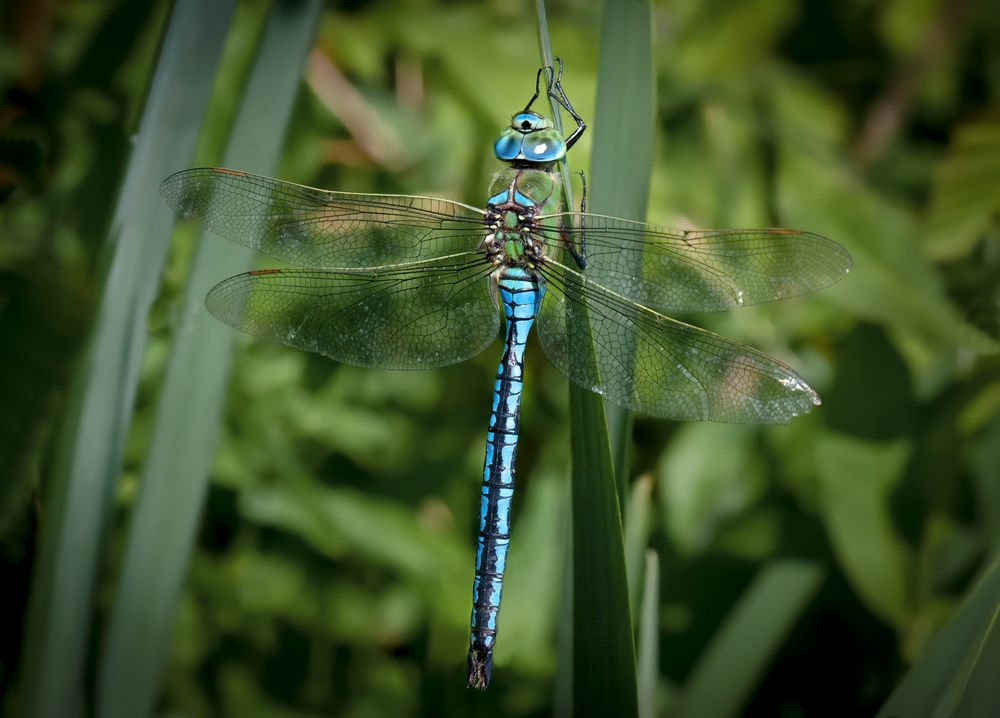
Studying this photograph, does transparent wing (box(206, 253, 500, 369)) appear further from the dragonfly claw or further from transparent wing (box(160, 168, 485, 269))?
the dragonfly claw

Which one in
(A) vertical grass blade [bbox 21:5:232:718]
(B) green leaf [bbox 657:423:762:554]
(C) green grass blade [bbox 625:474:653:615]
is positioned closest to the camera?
(A) vertical grass blade [bbox 21:5:232:718]

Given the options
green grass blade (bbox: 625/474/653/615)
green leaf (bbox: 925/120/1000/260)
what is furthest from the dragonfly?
green leaf (bbox: 925/120/1000/260)

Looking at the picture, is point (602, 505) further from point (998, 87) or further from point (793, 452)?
point (998, 87)


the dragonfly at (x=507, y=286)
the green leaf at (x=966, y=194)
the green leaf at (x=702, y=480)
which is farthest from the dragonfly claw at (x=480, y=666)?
the green leaf at (x=966, y=194)

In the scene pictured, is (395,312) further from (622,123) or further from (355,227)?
(622,123)

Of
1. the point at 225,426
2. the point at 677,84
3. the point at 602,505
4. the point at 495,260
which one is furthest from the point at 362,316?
the point at 677,84

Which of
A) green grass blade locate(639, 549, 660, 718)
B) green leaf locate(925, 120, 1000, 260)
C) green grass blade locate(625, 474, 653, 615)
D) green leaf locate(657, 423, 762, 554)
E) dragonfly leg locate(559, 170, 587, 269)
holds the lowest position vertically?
green grass blade locate(639, 549, 660, 718)
